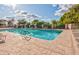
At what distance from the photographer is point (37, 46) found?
1.77 meters

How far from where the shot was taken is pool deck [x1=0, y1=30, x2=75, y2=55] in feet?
5.77

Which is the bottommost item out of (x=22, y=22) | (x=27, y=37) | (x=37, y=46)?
(x=37, y=46)

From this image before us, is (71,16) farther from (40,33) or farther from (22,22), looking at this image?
(22,22)

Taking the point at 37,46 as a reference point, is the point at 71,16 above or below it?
above

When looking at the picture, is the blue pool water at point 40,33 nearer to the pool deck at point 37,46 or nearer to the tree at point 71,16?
the pool deck at point 37,46

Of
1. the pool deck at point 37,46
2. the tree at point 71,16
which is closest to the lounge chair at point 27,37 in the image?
the pool deck at point 37,46

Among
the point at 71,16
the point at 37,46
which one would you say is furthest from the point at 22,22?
the point at 71,16

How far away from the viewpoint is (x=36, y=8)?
1.78 m

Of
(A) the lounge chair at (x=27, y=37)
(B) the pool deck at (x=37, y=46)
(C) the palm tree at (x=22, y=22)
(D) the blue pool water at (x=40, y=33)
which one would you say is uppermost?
(C) the palm tree at (x=22, y=22)

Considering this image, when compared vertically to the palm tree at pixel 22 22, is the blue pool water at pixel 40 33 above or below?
below

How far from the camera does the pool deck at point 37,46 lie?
176 cm

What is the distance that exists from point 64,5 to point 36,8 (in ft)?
1.01
